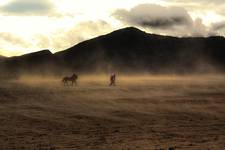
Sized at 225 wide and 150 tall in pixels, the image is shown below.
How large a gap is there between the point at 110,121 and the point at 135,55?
3760 inches

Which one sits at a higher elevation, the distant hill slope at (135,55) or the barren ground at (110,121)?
the distant hill slope at (135,55)

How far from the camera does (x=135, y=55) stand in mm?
116750

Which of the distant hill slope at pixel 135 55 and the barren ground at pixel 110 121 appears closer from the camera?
the barren ground at pixel 110 121

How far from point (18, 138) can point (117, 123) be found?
16.7 ft

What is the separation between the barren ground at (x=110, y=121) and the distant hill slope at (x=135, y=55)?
7058 cm

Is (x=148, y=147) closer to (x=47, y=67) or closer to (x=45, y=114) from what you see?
(x=45, y=114)

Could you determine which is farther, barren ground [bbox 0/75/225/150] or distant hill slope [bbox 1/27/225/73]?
distant hill slope [bbox 1/27/225/73]

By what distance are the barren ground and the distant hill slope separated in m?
70.6

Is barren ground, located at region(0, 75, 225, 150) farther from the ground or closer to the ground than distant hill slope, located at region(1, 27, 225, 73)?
closer to the ground

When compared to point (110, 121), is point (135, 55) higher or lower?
higher

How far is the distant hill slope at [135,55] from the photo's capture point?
109 metres

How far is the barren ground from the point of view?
16656mm

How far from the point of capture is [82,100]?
1188 inches

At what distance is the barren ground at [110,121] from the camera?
656 inches
